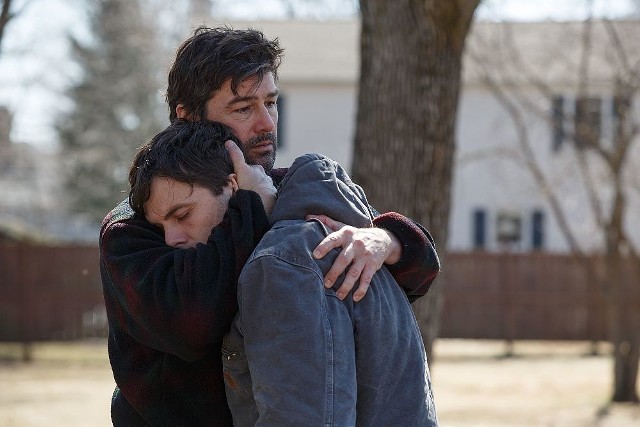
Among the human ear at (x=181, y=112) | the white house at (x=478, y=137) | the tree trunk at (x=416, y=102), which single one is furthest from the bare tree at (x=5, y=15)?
the white house at (x=478, y=137)

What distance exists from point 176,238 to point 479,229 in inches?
1108

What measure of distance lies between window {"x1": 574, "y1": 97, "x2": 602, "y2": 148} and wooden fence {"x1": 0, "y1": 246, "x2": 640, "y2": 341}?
11.5 feet

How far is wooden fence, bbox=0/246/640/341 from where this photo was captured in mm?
23719

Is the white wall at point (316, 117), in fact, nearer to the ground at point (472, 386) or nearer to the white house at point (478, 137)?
the white house at point (478, 137)

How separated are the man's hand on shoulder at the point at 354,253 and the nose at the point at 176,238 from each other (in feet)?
1.06

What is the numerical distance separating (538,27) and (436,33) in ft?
73.4

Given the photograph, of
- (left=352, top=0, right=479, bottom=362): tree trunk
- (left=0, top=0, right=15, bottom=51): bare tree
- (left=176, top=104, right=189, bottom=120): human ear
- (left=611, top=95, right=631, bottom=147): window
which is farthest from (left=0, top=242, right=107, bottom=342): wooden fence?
(left=176, top=104, right=189, bottom=120): human ear

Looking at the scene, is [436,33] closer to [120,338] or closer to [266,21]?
[120,338]

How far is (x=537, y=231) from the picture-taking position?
30828mm

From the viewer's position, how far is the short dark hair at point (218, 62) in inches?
132

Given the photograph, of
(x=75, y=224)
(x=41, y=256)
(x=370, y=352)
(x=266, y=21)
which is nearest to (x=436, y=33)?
(x=370, y=352)

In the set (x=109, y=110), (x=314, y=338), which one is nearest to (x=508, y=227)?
(x=109, y=110)

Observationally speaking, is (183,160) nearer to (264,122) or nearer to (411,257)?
(264,122)

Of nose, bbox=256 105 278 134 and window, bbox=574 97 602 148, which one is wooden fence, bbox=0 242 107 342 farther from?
nose, bbox=256 105 278 134
